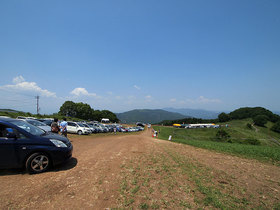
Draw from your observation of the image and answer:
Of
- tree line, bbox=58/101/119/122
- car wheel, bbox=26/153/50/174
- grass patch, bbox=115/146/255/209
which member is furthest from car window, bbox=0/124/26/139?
tree line, bbox=58/101/119/122

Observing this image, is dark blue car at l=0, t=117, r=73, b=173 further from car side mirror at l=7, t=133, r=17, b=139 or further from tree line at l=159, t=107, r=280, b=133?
tree line at l=159, t=107, r=280, b=133

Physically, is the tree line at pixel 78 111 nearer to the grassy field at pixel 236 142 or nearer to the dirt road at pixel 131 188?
the grassy field at pixel 236 142

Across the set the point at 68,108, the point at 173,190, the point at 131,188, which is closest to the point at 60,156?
the point at 131,188

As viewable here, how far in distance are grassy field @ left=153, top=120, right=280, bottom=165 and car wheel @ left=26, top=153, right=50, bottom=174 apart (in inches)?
460

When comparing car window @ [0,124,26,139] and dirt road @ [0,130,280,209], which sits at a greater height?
car window @ [0,124,26,139]

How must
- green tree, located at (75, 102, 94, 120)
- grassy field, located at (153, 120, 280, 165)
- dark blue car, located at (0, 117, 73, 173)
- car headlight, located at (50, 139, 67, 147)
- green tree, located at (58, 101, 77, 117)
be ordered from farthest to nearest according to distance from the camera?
green tree, located at (75, 102, 94, 120) < green tree, located at (58, 101, 77, 117) < grassy field, located at (153, 120, 280, 165) < car headlight, located at (50, 139, 67, 147) < dark blue car, located at (0, 117, 73, 173)

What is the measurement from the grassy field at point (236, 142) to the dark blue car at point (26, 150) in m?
11.5

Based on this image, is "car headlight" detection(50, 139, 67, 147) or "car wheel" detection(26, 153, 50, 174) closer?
"car wheel" detection(26, 153, 50, 174)

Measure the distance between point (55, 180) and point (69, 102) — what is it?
301 feet

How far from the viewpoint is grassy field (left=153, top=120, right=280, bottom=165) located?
9461 millimetres

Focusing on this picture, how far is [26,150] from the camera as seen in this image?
4.29 metres

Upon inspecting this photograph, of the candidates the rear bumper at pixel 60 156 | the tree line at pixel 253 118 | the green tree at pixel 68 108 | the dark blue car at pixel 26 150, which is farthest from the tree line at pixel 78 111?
the rear bumper at pixel 60 156

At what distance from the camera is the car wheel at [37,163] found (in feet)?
14.0

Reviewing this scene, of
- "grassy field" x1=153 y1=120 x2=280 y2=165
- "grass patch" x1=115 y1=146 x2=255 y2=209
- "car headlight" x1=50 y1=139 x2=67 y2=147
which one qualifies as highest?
"car headlight" x1=50 y1=139 x2=67 y2=147
